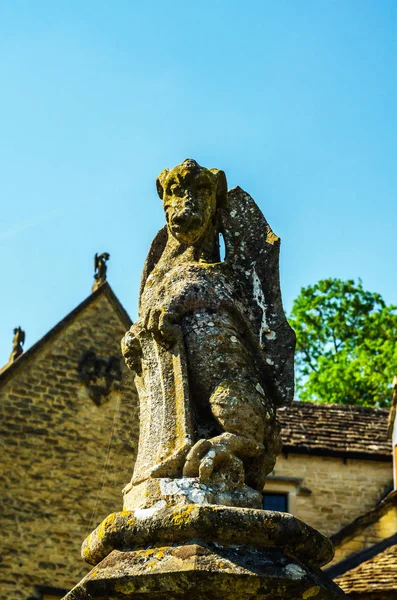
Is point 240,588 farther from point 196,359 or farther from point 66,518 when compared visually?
point 66,518

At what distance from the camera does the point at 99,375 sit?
65.1 feet

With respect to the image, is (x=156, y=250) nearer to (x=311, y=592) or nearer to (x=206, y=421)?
(x=206, y=421)

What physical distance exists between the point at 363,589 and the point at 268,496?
5.55 meters

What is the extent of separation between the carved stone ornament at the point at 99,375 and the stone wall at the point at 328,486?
3.51 m

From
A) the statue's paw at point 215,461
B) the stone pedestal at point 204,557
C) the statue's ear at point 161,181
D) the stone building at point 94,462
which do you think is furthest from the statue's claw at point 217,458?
the stone building at point 94,462

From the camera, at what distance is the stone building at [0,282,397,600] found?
17906 millimetres

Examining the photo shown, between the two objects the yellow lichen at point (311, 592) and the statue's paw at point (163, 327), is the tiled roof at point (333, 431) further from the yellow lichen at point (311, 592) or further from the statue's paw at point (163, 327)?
the yellow lichen at point (311, 592)

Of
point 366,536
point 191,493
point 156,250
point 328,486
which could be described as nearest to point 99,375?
point 328,486

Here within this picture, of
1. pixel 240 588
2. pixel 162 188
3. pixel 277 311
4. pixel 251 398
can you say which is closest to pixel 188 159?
pixel 162 188

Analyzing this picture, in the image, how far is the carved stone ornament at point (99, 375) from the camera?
64.7 feet

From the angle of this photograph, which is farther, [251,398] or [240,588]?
[251,398]

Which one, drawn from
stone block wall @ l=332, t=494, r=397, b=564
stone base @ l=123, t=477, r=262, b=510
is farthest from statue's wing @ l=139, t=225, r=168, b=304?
stone block wall @ l=332, t=494, r=397, b=564

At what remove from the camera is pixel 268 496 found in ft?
68.2

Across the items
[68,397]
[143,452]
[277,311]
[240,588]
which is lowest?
[240,588]
